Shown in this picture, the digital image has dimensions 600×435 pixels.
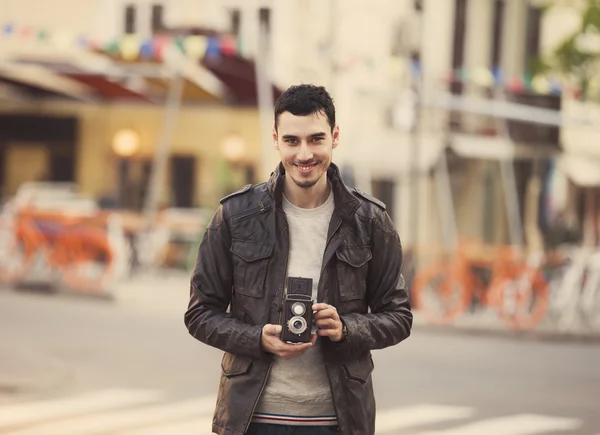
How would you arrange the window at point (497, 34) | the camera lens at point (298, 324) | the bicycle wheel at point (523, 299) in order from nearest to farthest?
the camera lens at point (298, 324), the bicycle wheel at point (523, 299), the window at point (497, 34)

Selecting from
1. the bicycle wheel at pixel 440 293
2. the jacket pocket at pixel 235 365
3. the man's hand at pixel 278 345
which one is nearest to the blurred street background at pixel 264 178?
the bicycle wheel at pixel 440 293

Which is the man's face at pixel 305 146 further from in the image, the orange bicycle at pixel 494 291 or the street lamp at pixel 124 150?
the street lamp at pixel 124 150

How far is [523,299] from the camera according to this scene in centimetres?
1684

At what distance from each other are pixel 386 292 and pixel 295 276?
31cm

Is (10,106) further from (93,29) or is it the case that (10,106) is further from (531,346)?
(531,346)

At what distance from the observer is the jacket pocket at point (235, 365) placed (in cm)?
377

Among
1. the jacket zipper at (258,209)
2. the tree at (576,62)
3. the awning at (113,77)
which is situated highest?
the tree at (576,62)

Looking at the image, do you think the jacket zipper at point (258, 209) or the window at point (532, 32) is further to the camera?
the window at point (532, 32)

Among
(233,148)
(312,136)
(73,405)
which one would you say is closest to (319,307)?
(312,136)

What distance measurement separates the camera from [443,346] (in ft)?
48.8

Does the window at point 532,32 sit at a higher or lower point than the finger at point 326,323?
higher

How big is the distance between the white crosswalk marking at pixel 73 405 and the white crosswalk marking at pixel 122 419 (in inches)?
8.8

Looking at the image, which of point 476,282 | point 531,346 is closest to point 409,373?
point 531,346

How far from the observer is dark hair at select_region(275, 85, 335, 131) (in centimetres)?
372
